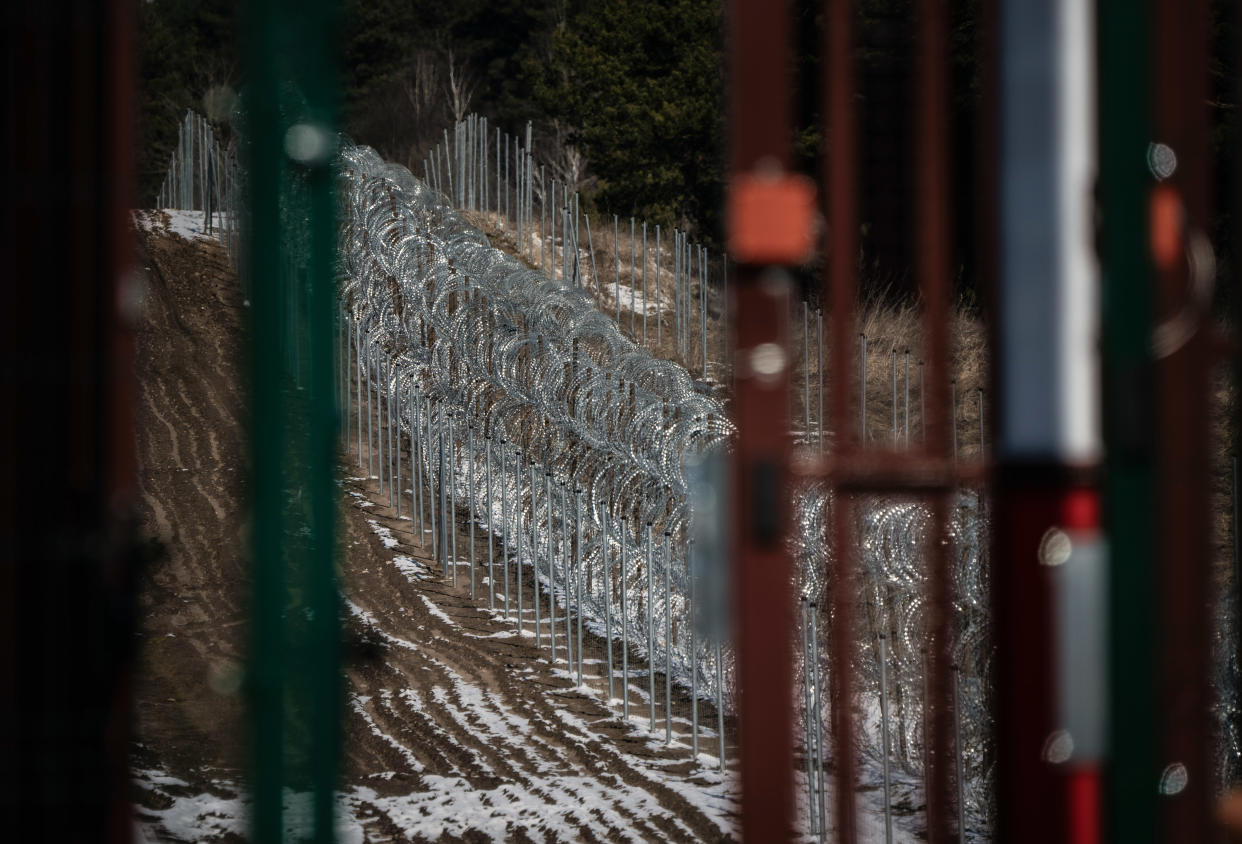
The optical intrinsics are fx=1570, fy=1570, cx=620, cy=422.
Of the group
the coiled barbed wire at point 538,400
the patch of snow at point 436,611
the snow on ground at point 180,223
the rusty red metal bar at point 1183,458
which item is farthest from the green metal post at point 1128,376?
the snow on ground at point 180,223

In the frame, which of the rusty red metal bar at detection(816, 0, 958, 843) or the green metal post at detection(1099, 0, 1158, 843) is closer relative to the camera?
the green metal post at detection(1099, 0, 1158, 843)

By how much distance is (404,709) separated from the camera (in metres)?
9.21

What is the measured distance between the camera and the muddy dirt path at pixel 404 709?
717cm

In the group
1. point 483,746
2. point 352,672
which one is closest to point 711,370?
point 352,672

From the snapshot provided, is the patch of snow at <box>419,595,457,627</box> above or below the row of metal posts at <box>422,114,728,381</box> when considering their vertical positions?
below

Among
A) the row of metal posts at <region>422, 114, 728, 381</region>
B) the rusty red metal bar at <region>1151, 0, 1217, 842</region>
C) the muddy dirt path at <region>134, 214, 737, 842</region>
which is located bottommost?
the muddy dirt path at <region>134, 214, 737, 842</region>

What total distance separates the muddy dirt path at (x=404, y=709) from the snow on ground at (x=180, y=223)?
582 cm

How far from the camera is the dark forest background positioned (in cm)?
1728

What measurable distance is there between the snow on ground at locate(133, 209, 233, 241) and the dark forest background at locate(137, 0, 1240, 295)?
1454 mm

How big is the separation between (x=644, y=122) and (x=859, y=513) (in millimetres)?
16757

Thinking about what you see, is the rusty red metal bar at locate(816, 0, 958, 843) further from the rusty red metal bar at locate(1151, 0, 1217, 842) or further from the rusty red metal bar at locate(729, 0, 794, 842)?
the rusty red metal bar at locate(1151, 0, 1217, 842)

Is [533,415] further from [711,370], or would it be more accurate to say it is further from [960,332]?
[960,332]

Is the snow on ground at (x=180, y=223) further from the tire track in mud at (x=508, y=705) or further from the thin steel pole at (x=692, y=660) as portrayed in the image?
the thin steel pole at (x=692, y=660)

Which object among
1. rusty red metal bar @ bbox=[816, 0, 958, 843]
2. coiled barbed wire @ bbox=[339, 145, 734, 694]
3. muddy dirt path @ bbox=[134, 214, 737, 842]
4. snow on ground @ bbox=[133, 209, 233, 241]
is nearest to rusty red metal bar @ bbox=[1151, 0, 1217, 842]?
rusty red metal bar @ bbox=[816, 0, 958, 843]
